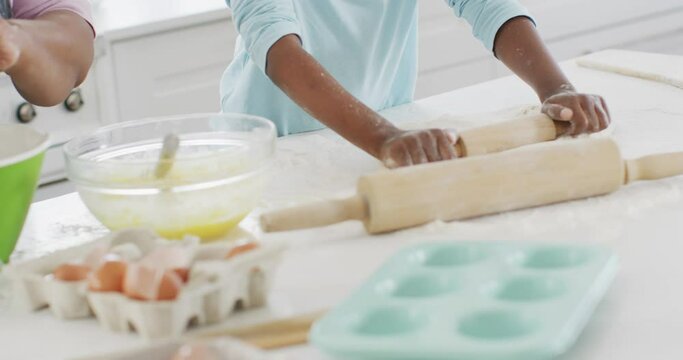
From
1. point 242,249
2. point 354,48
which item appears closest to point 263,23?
point 354,48

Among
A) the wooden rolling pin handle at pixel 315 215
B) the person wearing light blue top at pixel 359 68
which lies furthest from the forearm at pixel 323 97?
the wooden rolling pin handle at pixel 315 215

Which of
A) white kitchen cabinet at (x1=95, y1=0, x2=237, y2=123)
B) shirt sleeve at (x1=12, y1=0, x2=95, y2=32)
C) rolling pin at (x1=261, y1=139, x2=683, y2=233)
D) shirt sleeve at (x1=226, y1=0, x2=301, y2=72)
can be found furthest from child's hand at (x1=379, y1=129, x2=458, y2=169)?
white kitchen cabinet at (x1=95, y1=0, x2=237, y2=123)

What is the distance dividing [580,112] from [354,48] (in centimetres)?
43

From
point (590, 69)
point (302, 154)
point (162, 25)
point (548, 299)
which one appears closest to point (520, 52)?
point (590, 69)

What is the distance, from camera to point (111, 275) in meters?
0.77

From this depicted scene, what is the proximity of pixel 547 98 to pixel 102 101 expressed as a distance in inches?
45.2

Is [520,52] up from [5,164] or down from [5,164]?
down

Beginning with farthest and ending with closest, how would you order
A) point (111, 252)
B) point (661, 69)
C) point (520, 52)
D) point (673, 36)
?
point (673, 36) < point (661, 69) < point (520, 52) < point (111, 252)

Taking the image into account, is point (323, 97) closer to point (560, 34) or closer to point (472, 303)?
point (472, 303)

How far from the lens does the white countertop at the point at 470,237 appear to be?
778mm

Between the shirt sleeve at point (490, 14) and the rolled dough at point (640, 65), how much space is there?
20 centimetres

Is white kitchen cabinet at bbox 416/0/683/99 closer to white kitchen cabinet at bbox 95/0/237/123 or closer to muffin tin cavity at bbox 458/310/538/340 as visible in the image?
white kitchen cabinet at bbox 95/0/237/123

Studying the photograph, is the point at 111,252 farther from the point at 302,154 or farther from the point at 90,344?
the point at 302,154

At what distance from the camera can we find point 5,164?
0.91 metres
